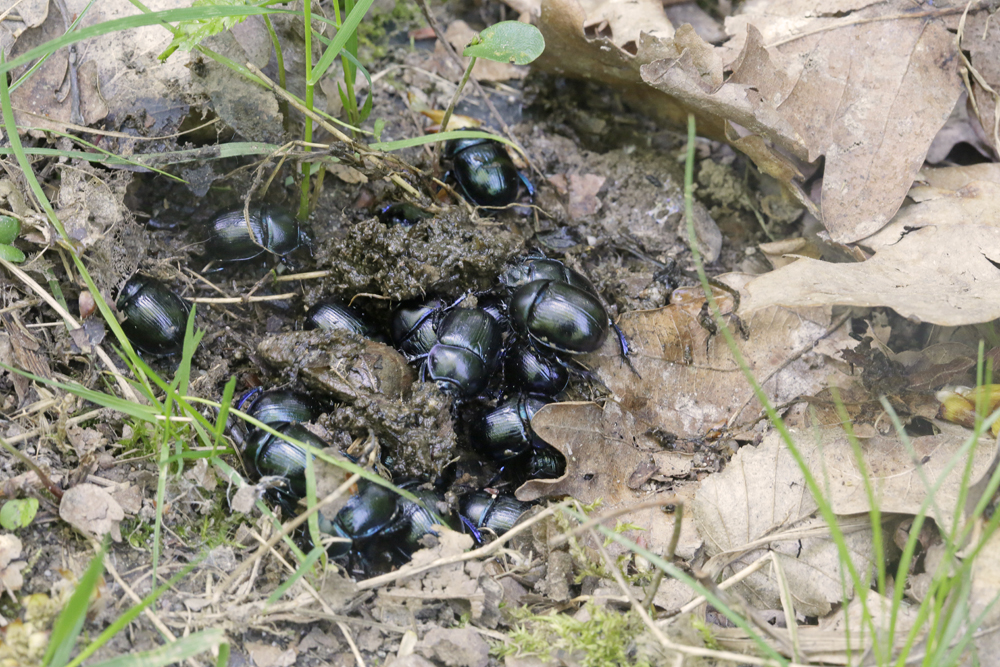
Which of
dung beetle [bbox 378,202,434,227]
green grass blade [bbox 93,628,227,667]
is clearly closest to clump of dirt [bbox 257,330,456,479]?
dung beetle [bbox 378,202,434,227]

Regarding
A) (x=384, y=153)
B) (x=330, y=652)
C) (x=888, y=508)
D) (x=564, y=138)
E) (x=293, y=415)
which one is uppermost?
(x=384, y=153)

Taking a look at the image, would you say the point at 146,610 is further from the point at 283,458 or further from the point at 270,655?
the point at 283,458

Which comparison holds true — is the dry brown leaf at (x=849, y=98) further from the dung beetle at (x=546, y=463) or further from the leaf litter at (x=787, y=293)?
the dung beetle at (x=546, y=463)

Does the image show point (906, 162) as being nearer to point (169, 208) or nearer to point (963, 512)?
point (963, 512)

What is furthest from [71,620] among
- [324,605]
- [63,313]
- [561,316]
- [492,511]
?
[561,316]

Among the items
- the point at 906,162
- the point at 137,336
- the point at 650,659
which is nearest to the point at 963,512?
the point at 650,659

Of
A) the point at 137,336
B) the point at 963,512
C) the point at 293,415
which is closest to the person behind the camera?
the point at 963,512

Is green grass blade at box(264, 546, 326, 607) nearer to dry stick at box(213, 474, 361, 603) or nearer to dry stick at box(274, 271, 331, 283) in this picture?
dry stick at box(213, 474, 361, 603)
